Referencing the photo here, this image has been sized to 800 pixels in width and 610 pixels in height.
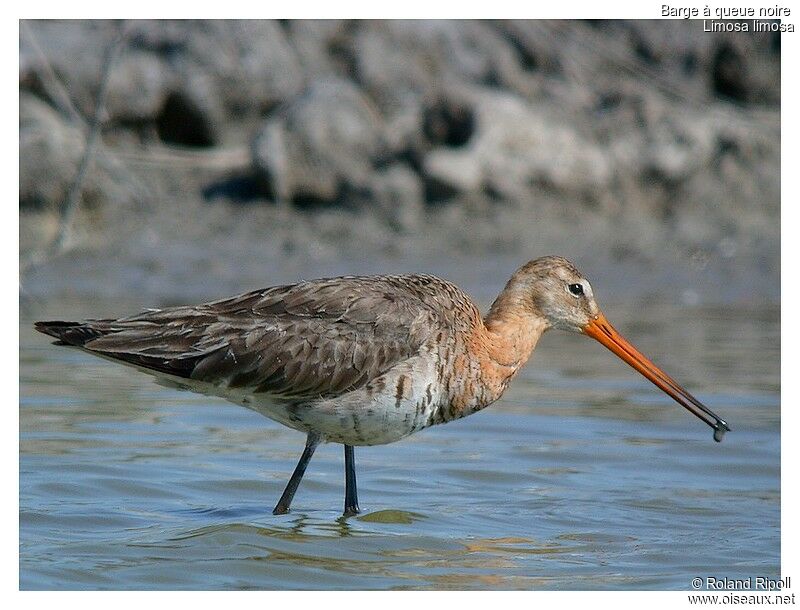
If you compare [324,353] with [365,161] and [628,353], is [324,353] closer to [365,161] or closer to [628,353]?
[628,353]

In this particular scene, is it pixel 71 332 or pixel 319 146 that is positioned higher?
pixel 319 146

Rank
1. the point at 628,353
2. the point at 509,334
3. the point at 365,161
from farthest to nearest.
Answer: the point at 365,161 → the point at 628,353 → the point at 509,334

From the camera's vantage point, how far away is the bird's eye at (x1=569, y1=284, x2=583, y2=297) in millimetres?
7031

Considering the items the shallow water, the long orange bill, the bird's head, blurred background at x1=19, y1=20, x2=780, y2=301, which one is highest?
blurred background at x1=19, y1=20, x2=780, y2=301

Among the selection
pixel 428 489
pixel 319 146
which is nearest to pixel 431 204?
pixel 319 146

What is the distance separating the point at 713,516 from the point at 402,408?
5.90ft

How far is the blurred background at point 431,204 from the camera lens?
8.77m

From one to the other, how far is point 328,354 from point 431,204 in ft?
24.5

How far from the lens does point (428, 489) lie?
749 cm

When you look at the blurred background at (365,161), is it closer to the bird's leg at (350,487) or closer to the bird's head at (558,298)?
the bird's head at (558,298)

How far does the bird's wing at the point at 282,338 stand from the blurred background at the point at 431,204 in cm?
153

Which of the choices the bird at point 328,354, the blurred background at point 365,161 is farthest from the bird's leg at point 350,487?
the blurred background at point 365,161

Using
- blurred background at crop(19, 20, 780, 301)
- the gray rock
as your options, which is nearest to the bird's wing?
blurred background at crop(19, 20, 780, 301)

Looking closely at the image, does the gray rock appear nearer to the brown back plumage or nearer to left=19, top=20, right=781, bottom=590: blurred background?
left=19, top=20, right=781, bottom=590: blurred background
